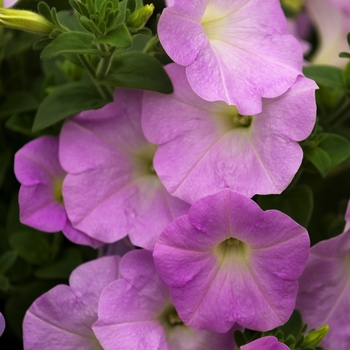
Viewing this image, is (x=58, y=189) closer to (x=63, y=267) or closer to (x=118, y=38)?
(x=63, y=267)

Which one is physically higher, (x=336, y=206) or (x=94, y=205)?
(x=94, y=205)

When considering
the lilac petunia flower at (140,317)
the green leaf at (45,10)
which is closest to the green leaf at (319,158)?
the lilac petunia flower at (140,317)

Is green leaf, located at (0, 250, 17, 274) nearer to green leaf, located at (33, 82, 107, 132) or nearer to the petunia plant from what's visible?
the petunia plant

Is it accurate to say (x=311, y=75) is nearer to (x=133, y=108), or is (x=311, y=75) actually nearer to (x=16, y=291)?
(x=133, y=108)

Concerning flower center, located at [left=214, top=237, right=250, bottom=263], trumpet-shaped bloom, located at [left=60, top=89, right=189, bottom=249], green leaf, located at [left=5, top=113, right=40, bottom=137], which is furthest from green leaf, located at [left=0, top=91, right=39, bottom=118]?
flower center, located at [left=214, top=237, right=250, bottom=263]

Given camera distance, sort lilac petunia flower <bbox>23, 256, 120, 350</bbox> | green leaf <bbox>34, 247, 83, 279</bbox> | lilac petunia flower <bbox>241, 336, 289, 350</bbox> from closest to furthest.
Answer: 1. lilac petunia flower <bbox>241, 336, 289, 350</bbox>
2. lilac petunia flower <bbox>23, 256, 120, 350</bbox>
3. green leaf <bbox>34, 247, 83, 279</bbox>

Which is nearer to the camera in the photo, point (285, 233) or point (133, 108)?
point (285, 233)

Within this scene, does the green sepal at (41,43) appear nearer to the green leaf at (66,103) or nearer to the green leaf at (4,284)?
the green leaf at (66,103)

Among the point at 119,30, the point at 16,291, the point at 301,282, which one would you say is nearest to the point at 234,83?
the point at 119,30
